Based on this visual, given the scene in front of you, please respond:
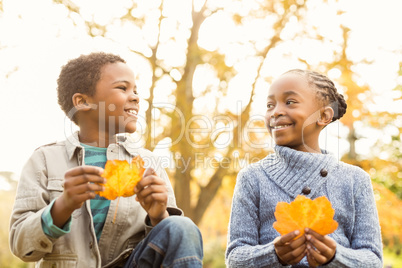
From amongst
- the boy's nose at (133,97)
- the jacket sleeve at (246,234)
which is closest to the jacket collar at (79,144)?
the boy's nose at (133,97)

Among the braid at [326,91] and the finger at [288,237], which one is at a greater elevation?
the braid at [326,91]

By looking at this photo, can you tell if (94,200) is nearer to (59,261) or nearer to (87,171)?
(59,261)

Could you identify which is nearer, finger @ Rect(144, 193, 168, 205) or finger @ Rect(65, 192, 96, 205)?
finger @ Rect(65, 192, 96, 205)

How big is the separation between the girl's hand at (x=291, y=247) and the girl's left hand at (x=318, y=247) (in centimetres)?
2

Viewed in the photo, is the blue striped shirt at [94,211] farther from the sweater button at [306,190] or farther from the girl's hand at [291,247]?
the sweater button at [306,190]

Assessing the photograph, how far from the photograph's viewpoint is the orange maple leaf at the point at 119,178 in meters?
1.74

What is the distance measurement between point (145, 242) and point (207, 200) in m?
4.54

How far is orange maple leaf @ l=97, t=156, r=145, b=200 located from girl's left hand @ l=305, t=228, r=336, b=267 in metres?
0.74

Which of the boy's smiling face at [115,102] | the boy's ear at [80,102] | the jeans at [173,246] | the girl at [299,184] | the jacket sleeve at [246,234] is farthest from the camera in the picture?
the boy's ear at [80,102]

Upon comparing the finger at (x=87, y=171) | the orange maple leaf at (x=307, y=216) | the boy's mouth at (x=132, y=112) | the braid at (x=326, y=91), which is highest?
the braid at (x=326, y=91)

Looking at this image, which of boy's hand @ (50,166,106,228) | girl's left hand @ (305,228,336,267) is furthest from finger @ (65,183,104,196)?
girl's left hand @ (305,228,336,267)

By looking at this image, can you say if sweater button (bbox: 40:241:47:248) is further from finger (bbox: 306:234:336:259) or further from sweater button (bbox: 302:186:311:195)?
sweater button (bbox: 302:186:311:195)

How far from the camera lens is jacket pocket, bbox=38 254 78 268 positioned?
1.90 m

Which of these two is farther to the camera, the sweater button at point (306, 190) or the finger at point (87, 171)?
the sweater button at point (306, 190)
